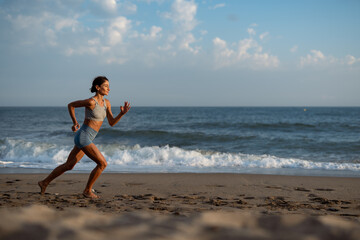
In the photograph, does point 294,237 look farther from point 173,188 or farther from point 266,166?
point 266,166

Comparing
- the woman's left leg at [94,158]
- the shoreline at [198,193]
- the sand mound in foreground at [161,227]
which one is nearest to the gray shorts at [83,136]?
the woman's left leg at [94,158]

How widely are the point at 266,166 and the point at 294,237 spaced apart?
705 centimetres

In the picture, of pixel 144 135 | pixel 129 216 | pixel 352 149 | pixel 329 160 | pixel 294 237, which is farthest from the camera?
pixel 144 135

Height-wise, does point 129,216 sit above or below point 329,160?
above

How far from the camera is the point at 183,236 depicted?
6.32 ft

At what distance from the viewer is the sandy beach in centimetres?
197

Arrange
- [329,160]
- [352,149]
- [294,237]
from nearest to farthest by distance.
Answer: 1. [294,237]
2. [329,160]
3. [352,149]

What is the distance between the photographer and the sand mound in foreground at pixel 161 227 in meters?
1.88

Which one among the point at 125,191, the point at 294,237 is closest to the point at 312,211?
the point at 294,237

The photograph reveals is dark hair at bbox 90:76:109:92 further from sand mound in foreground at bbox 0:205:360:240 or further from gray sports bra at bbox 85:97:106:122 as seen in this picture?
sand mound in foreground at bbox 0:205:360:240

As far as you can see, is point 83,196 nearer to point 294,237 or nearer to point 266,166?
point 294,237

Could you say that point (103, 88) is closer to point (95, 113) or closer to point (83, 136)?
point (95, 113)

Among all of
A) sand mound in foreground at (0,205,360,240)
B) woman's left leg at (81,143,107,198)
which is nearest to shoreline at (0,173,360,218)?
woman's left leg at (81,143,107,198)

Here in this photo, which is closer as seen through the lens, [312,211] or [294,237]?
[294,237]
